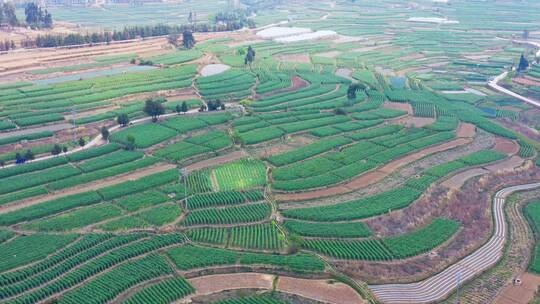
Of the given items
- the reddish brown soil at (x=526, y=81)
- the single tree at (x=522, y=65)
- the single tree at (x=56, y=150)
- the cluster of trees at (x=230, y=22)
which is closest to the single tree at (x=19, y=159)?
the single tree at (x=56, y=150)

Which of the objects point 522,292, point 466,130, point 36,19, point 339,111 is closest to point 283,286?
point 522,292

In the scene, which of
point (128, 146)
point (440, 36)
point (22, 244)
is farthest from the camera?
point (440, 36)

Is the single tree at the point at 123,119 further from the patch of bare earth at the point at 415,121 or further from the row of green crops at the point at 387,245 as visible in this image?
the patch of bare earth at the point at 415,121

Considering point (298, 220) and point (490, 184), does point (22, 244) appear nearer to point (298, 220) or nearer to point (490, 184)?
point (298, 220)

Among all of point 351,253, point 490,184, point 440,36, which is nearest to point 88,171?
point 351,253

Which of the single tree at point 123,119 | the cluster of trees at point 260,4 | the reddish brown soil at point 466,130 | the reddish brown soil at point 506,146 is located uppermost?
the cluster of trees at point 260,4

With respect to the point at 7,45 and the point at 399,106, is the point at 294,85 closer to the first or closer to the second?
the point at 399,106
